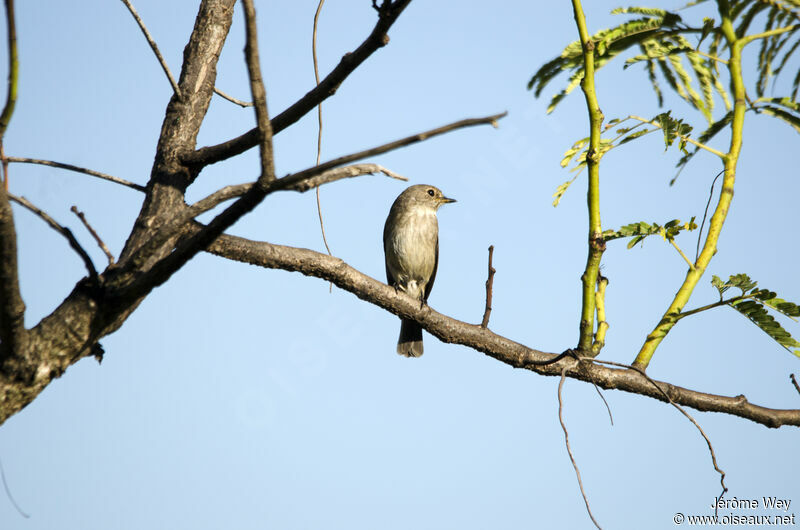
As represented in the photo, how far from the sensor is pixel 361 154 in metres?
1.76

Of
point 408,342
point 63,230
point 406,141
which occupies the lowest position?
point 63,230

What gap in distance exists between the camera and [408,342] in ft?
24.3

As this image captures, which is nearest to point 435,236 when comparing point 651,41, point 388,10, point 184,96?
point 651,41

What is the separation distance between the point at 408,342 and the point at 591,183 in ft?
15.0

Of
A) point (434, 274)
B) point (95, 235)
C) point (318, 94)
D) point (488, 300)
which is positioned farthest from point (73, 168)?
point (434, 274)

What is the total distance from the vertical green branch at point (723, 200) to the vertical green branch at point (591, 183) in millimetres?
375

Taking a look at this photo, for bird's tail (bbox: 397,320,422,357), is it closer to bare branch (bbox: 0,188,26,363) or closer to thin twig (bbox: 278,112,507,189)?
bare branch (bbox: 0,188,26,363)

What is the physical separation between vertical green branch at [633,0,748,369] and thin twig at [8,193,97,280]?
256cm

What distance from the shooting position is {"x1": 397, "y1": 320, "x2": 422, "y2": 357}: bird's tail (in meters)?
7.40

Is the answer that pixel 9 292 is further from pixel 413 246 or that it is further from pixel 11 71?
pixel 413 246

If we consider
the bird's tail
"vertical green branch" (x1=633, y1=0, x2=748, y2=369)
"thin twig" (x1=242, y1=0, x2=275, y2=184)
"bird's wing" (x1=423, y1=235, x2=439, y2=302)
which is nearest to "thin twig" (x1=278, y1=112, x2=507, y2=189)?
"thin twig" (x1=242, y1=0, x2=275, y2=184)

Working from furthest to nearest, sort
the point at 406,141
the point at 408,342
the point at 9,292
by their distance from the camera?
the point at 408,342
the point at 9,292
the point at 406,141

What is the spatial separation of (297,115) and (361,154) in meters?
1.01

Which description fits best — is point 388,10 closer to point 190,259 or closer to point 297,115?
point 297,115
